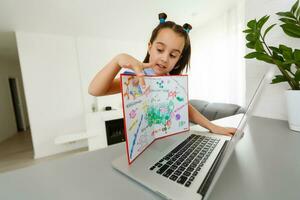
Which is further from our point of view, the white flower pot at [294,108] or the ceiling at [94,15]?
the ceiling at [94,15]

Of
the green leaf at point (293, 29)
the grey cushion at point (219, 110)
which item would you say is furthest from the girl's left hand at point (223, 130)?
the grey cushion at point (219, 110)

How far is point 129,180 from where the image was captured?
0.33 meters

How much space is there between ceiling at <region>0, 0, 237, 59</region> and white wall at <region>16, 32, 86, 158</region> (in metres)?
0.20

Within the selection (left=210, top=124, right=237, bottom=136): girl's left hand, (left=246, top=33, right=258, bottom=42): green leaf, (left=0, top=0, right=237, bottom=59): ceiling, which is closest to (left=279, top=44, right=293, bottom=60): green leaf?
(left=246, top=33, right=258, bottom=42): green leaf

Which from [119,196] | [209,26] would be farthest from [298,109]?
[209,26]

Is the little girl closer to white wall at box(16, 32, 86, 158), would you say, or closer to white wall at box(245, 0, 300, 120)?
white wall at box(245, 0, 300, 120)

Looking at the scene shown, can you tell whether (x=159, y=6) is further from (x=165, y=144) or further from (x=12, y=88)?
(x=12, y=88)

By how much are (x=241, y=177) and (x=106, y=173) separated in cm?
31

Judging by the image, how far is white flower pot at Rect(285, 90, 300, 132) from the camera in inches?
21.0

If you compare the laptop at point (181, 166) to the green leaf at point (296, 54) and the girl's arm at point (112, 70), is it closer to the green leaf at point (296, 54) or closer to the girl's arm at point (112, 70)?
the girl's arm at point (112, 70)

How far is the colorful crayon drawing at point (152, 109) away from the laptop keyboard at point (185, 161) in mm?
79

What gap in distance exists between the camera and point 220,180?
0.31 metres

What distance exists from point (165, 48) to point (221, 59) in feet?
8.63

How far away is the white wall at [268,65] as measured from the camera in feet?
2.26
